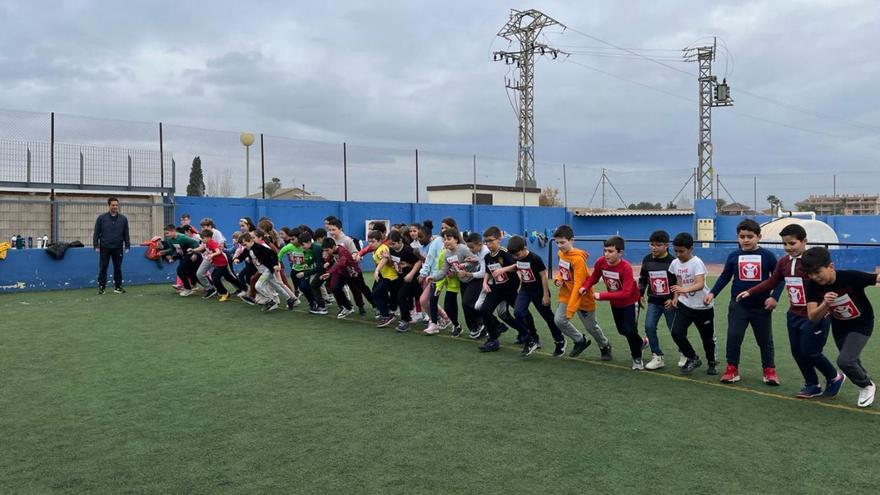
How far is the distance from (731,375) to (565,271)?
2.06m

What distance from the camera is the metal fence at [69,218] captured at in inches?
699

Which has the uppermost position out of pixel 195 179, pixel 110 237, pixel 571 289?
pixel 195 179

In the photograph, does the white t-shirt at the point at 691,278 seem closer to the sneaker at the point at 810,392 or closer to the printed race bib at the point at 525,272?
the sneaker at the point at 810,392

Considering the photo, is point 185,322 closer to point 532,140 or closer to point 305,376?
point 305,376

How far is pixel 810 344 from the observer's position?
6344 mm

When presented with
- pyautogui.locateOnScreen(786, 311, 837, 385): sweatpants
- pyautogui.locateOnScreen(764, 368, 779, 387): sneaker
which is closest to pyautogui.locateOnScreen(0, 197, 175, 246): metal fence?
pyautogui.locateOnScreen(764, 368, 779, 387): sneaker

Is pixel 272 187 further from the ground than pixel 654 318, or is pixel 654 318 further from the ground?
pixel 272 187

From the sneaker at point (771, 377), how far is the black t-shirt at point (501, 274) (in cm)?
309

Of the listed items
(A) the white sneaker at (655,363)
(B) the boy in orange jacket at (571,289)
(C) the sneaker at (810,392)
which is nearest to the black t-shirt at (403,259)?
(B) the boy in orange jacket at (571,289)

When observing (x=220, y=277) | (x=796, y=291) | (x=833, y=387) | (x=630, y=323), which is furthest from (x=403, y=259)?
(x=833, y=387)

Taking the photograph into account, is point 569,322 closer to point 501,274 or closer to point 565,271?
point 565,271

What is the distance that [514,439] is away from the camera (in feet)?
17.3

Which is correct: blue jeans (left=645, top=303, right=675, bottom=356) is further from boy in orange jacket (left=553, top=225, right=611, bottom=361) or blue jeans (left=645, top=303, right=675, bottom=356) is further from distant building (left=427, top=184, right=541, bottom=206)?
distant building (left=427, top=184, right=541, bottom=206)

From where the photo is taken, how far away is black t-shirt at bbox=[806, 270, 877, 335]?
590 cm
